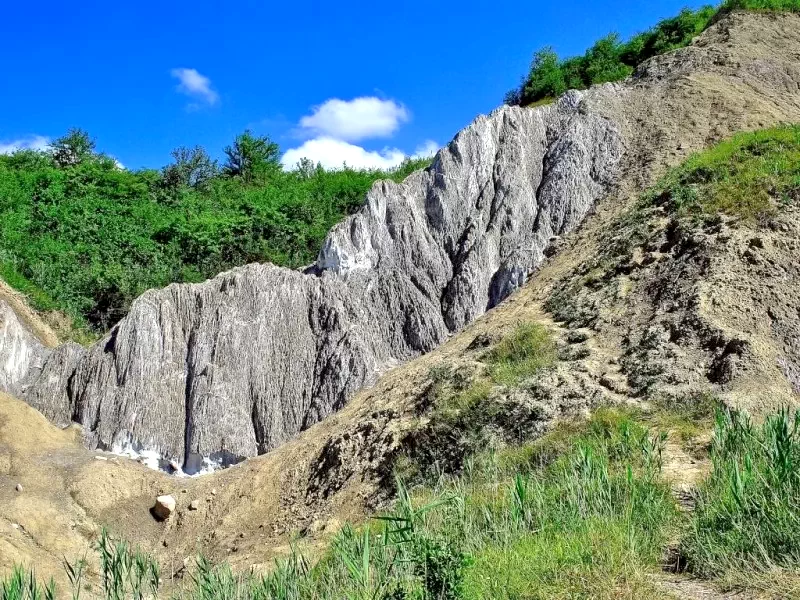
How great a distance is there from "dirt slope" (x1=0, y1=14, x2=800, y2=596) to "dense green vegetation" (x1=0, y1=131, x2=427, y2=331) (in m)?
7.42

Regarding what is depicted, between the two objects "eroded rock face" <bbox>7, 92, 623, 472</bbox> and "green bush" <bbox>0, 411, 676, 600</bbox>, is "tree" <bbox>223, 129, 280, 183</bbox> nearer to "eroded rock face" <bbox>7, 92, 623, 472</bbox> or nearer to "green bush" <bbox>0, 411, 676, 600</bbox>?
"eroded rock face" <bbox>7, 92, 623, 472</bbox>

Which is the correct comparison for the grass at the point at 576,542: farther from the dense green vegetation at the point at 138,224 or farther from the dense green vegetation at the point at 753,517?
the dense green vegetation at the point at 138,224

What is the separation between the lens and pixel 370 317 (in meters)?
16.3

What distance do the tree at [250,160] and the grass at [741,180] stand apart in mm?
23288

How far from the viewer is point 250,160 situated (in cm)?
3438

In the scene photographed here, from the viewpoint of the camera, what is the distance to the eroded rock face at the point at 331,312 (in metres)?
15.3

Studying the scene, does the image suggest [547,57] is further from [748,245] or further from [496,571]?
[496,571]

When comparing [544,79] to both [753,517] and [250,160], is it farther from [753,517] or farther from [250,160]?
[753,517]

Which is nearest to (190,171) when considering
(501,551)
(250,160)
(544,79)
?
(250,160)

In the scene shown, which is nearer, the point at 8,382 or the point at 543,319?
the point at 543,319

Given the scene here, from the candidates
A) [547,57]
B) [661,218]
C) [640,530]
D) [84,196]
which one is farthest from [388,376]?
[547,57]

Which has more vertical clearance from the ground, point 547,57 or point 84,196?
point 547,57

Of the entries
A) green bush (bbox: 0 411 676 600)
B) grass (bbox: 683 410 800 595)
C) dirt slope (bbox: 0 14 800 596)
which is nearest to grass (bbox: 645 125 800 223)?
dirt slope (bbox: 0 14 800 596)

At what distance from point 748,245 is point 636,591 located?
852 centimetres
